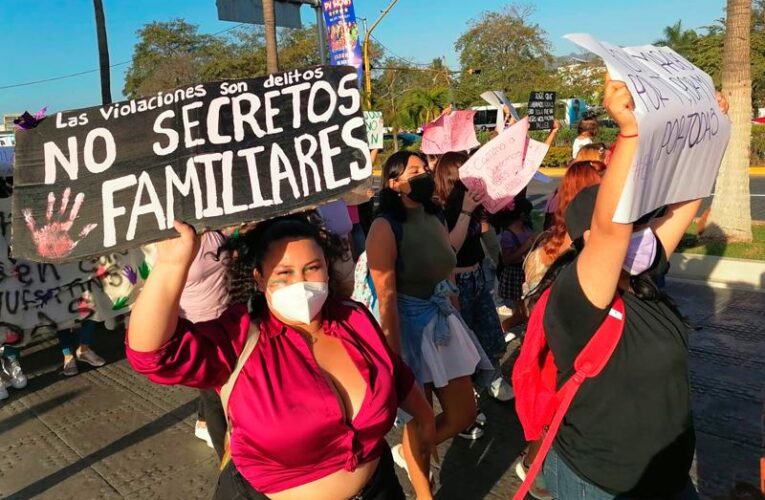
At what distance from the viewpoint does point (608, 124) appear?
29031 millimetres

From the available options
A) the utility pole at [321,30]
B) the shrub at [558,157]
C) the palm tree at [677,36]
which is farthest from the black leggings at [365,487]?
the palm tree at [677,36]

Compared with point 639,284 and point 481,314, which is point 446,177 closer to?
point 481,314

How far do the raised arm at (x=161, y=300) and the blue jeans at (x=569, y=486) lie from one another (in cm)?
127

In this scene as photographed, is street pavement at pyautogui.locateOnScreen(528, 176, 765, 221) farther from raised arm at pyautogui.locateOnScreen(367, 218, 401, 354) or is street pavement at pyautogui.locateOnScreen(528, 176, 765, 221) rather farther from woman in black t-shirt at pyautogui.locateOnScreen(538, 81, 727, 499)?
woman in black t-shirt at pyautogui.locateOnScreen(538, 81, 727, 499)

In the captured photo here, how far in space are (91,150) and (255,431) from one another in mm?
932

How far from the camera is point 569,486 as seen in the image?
6.35 ft

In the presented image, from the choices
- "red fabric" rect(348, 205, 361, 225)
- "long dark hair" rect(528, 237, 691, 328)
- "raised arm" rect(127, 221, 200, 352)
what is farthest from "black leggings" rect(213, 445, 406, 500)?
"red fabric" rect(348, 205, 361, 225)

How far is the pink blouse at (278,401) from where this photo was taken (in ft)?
5.75

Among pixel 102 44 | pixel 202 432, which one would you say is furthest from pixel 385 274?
pixel 102 44

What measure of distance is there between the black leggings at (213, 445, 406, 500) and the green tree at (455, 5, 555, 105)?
4366cm

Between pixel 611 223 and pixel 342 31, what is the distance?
1423cm

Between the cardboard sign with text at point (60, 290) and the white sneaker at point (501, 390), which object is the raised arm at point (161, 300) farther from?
the cardboard sign with text at point (60, 290)

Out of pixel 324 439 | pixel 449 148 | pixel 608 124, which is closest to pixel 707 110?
pixel 324 439

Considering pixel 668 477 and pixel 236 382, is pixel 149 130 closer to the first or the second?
pixel 236 382
